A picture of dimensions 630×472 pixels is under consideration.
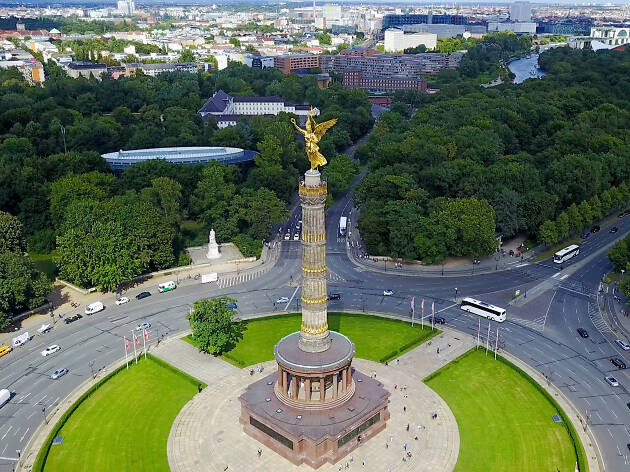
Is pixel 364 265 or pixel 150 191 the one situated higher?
pixel 150 191

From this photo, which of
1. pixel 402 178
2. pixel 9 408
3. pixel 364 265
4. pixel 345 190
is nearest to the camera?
pixel 9 408

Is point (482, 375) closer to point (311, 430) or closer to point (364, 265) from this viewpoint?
point (311, 430)

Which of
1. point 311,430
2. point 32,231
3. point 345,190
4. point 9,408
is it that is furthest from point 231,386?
point 345,190

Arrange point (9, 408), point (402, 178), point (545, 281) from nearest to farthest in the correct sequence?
1. point (9, 408)
2. point (545, 281)
3. point (402, 178)

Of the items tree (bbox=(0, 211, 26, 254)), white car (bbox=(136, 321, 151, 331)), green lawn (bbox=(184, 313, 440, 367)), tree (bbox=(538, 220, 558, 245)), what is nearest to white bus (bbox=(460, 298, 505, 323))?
green lawn (bbox=(184, 313, 440, 367))

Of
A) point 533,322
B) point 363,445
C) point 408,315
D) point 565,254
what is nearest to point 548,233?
point 565,254

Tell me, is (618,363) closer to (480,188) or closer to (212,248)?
(480,188)

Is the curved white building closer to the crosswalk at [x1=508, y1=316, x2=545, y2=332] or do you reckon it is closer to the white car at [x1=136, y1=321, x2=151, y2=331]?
the white car at [x1=136, y1=321, x2=151, y2=331]
